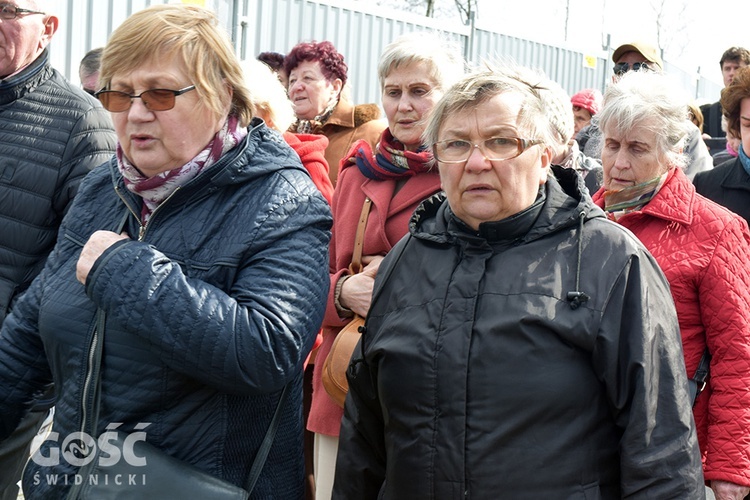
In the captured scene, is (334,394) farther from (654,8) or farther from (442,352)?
(654,8)

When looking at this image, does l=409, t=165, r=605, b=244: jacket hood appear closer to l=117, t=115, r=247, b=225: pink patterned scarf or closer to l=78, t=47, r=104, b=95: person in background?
l=117, t=115, r=247, b=225: pink patterned scarf

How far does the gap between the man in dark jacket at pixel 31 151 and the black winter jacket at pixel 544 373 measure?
1606 mm

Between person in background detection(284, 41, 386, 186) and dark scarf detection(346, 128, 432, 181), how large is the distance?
4.64ft

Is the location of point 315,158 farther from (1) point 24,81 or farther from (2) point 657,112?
(2) point 657,112

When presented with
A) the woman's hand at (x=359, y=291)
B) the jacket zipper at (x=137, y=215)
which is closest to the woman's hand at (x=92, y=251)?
the jacket zipper at (x=137, y=215)

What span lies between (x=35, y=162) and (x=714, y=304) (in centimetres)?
243

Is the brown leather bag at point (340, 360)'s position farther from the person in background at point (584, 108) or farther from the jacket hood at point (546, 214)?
the person in background at point (584, 108)

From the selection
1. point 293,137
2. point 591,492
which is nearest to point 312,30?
point 293,137

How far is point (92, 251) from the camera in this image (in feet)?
7.51

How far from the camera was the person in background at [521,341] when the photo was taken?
2201mm

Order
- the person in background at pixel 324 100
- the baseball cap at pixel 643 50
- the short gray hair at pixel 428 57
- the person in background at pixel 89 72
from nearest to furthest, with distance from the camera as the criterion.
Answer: the short gray hair at pixel 428 57 < the person in background at pixel 324 100 < the person in background at pixel 89 72 < the baseball cap at pixel 643 50

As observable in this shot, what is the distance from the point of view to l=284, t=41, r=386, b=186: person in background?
5000 mm

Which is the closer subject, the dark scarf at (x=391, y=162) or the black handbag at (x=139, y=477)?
the black handbag at (x=139, y=477)

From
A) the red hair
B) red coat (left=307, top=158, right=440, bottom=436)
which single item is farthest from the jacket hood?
the red hair
